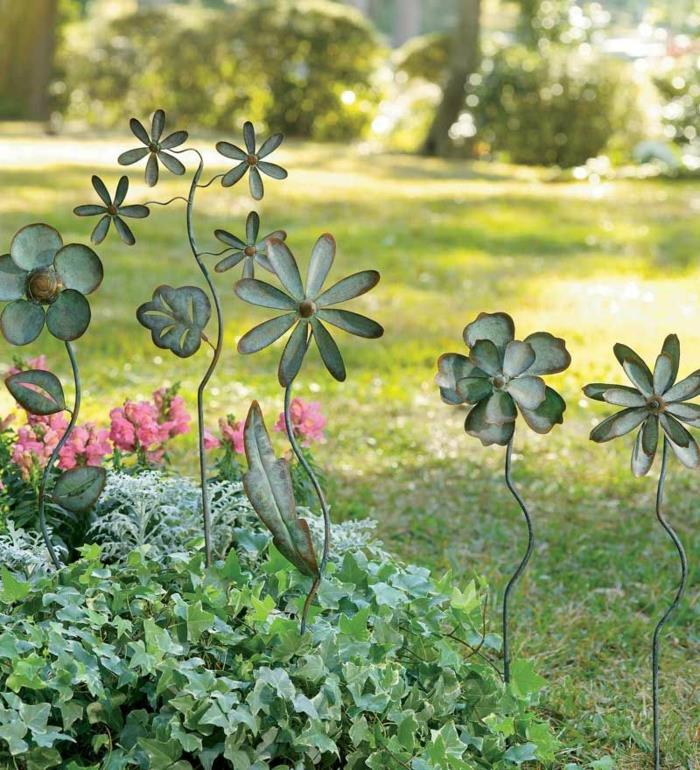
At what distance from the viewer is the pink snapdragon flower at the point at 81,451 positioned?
286 centimetres

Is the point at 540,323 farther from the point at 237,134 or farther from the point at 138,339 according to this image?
the point at 237,134

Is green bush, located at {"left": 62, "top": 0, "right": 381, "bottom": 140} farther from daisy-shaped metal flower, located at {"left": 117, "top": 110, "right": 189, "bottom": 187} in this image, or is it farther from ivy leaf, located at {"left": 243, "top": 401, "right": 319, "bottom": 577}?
ivy leaf, located at {"left": 243, "top": 401, "right": 319, "bottom": 577}

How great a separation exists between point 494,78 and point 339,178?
3246 millimetres

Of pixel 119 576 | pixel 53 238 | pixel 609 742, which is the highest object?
pixel 53 238

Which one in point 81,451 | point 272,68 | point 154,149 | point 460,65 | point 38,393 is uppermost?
point 460,65

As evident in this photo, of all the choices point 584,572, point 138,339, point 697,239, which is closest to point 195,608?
point 584,572

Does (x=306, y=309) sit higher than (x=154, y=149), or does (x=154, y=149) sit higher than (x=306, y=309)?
(x=154, y=149)

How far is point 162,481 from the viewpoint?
2.77 meters

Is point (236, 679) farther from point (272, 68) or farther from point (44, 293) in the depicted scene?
point (272, 68)

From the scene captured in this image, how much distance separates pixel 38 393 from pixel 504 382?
878 mm

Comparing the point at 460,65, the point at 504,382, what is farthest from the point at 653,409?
the point at 460,65

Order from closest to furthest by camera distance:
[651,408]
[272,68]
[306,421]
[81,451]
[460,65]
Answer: [651,408] < [81,451] < [306,421] < [460,65] < [272,68]

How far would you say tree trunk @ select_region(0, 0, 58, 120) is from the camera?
54.0ft

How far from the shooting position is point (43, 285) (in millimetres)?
2271
